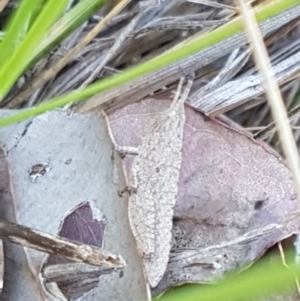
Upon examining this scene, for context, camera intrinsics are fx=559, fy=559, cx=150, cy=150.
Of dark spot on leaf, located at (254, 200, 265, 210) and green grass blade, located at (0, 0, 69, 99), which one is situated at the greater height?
green grass blade, located at (0, 0, 69, 99)

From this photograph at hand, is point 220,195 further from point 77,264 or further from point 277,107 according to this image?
point 277,107

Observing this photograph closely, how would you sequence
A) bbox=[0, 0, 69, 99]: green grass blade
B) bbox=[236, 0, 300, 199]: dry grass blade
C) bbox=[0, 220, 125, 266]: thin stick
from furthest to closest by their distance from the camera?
bbox=[0, 220, 125, 266]: thin stick < bbox=[0, 0, 69, 99]: green grass blade < bbox=[236, 0, 300, 199]: dry grass blade

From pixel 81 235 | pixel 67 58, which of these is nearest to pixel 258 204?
pixel 81 235

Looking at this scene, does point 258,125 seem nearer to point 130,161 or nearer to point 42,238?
point 130,161

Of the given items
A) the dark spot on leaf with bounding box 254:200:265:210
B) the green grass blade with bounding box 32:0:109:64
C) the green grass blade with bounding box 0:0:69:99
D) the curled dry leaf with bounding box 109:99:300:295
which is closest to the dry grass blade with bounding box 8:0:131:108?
the green grass blade with bounding box 32:0:109:64

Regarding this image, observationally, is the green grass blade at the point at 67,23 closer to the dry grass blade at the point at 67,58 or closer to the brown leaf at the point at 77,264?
the dry grass blade at the point at 67,58

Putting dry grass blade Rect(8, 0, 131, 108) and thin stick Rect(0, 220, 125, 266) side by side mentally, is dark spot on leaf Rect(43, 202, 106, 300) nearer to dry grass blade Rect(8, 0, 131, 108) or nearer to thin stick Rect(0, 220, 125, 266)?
thin stick Rect(0, 220, 125, 266)

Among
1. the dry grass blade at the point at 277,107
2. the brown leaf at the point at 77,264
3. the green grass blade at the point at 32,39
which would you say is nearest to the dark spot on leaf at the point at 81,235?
the brown leaf at the point at 77,264

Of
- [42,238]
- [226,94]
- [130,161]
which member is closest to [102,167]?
[130,161]
